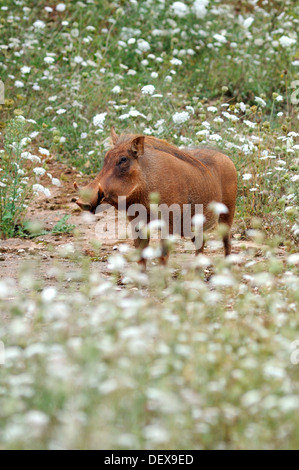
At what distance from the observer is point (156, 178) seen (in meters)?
4.75

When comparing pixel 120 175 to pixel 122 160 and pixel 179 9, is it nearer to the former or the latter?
pixel 122 160

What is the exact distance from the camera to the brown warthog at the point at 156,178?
4547 millimetres

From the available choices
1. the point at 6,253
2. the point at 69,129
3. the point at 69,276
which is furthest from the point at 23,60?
the point at 69,276

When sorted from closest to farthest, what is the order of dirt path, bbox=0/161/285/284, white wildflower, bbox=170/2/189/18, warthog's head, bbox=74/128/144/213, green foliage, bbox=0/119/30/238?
warthog's head, bbox=74/128/144/213 < dirt path, bbox=0/161/285/284 < green foliage, bbox=0/119/30/238 < white wildflower, bbox=170/2/189/18

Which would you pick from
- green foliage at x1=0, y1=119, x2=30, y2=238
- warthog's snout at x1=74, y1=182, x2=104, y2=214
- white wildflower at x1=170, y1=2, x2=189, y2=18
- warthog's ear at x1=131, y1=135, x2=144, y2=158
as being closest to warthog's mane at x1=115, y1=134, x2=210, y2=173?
warthog's ear at x1=131, y1=135, x2=144, y2=158

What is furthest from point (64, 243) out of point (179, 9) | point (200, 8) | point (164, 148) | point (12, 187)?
point (200, 8)

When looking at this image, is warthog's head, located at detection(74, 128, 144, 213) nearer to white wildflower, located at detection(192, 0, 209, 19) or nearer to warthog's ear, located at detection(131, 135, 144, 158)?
warthog's ear, located at detection(131, 135, 144, 158)

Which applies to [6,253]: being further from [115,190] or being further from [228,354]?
[228,354]

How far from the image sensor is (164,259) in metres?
4.74

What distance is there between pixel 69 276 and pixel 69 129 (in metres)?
3.12

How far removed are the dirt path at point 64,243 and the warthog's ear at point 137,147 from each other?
2.21 feet

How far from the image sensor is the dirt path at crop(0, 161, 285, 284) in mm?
5260

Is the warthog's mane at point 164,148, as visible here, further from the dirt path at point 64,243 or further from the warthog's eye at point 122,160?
the dirt path at point 64,243

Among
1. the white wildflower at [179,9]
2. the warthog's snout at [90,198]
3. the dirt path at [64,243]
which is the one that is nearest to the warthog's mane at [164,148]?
the warthog's snout at [90,198]
